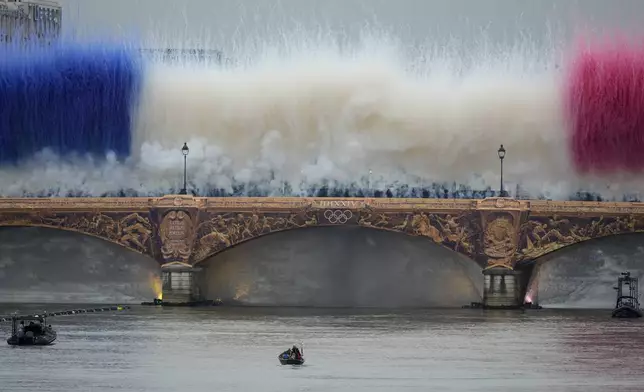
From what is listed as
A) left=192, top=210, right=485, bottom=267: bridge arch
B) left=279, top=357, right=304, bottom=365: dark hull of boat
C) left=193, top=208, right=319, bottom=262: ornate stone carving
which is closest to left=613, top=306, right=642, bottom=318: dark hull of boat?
left=192, top=210, right=485, bottom=267: bridge arch

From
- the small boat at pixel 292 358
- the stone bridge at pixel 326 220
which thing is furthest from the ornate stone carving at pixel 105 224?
the small boat at pixel 292 358

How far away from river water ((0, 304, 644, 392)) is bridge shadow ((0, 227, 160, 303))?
396 inches

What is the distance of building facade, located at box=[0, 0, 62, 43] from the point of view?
5507 inches

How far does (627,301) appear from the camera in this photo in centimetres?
14088

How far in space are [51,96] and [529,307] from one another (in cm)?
2890

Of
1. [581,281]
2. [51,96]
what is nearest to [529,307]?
[581,281]

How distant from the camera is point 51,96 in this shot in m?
141

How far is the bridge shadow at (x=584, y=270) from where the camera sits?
14100cm

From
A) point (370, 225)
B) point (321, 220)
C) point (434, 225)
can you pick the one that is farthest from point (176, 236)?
point (434, 225)

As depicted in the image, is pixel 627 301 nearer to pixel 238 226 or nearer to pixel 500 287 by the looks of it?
pixel 500 287

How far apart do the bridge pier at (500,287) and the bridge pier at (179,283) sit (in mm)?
16131

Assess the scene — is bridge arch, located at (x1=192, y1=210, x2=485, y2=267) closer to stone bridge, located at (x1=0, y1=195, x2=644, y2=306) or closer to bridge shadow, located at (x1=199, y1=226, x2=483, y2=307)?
stone bridge, located at (x1=0, y1=195, x2=644, y2=306)

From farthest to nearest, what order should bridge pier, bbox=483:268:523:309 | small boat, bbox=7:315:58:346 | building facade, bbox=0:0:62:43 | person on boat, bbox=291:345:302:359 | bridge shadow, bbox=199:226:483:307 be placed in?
1. bridge shadow, bbox=199:226:483:307
2. building facade, bbox=0:0:62:43
3. bridge pier, bbox=483:268:523:309
4. small boat, bbox=7:315:58:346
5. person on boat, bbox=291:345:302:359

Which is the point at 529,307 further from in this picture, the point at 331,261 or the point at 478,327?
the point at 478,327
